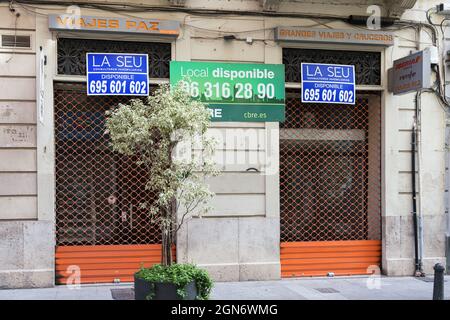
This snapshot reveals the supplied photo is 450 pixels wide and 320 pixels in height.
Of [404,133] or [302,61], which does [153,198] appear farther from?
[404,133]

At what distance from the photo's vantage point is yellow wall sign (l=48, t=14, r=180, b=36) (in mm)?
10133

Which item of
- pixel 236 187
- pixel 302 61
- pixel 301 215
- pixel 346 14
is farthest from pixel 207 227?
pixel 346 14

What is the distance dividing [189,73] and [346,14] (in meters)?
3.38

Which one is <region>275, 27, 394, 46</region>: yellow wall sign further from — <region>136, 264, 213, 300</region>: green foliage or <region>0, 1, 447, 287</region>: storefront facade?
<region>136, 264, 213, 300</region>: green foliage

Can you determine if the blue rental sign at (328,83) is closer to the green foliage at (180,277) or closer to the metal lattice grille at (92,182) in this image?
the metal lattice grille at (92,182)

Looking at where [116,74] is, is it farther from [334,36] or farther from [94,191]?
[334,36]

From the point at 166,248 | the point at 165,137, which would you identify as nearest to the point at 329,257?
the point at 166,248

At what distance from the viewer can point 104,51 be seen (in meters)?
10.6

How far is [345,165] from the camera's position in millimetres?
11875

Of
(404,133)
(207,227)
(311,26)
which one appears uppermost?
(311,26)

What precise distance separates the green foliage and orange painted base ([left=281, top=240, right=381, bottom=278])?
11.3ft

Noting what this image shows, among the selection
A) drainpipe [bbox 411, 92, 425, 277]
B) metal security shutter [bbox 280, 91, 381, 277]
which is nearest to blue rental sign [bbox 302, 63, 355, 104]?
metal security shutter [bbox 280, 91, 381, 277]

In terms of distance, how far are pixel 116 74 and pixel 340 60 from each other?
14.6 ft

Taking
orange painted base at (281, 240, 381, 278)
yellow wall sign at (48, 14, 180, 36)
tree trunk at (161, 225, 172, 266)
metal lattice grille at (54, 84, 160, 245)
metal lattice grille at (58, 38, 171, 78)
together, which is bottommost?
orange painted base at (281, 240, 381, 278)
